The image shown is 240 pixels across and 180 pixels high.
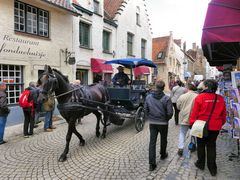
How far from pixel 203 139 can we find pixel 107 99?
11.9 feet

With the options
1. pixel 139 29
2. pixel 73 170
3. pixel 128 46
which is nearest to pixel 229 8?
Result: pixel 73 170

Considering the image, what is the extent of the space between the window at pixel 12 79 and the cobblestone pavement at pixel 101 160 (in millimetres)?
2706

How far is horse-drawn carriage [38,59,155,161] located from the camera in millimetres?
4750

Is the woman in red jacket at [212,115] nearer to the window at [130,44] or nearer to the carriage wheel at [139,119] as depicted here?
the carriage wheel at [139,119]

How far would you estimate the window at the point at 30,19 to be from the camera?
8858 mm

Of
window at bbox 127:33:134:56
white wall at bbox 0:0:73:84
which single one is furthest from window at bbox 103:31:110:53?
white wall at bbox 0:0:73:84

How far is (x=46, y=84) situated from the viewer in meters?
4.51

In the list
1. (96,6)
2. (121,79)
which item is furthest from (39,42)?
(96,6)

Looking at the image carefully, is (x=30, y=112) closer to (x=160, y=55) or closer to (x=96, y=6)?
(x=96, y=6)

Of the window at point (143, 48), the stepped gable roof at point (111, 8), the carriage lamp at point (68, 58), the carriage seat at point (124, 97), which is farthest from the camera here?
the window at point (143, 48)

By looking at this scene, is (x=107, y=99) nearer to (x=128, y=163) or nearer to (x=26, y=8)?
(x=128, y=163)

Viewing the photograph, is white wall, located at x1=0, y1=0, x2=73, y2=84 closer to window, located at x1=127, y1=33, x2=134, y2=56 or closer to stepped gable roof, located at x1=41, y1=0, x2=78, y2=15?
stepped gable roof, located at x1=41, y1=0, x2=78, y2=15

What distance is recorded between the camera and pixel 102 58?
1436cm

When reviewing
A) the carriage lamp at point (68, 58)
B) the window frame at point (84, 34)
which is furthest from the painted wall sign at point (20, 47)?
the window frame at point (84, 34)
